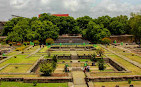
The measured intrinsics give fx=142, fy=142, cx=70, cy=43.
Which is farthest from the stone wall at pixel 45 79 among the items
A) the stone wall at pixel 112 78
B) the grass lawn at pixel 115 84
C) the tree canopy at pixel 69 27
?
the tree canopy at pixel 69 27

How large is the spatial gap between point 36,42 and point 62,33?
61.3 feet

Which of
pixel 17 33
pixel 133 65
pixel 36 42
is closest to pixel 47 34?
pixel 36 42

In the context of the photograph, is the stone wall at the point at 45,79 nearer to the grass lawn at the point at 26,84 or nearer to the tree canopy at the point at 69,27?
the grass lawn at the point at 26,84

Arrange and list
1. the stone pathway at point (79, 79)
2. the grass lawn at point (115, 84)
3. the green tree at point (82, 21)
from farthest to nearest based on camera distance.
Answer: the green tree at point (82, 21)
the stone pathway at point (79, 79)
the grass lawn at point (115, 84)

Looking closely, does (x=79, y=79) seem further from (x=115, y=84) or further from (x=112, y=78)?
(x=115, y=84)

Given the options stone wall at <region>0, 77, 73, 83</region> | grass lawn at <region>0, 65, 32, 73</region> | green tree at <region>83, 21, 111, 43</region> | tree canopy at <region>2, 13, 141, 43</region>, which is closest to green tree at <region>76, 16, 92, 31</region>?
tree canopy at <region>2, 13, 141, 43</region>

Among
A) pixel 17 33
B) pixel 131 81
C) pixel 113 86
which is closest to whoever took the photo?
pixel 113 86

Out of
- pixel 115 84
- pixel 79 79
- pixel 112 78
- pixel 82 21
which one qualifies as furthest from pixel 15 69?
pixel 82 21

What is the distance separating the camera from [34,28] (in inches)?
1511

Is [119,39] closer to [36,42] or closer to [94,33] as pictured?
[94,33]

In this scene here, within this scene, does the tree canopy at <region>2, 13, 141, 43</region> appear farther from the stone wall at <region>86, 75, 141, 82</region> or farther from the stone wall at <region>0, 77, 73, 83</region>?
the stone wall at <region>0, 77, 73, 83</region>

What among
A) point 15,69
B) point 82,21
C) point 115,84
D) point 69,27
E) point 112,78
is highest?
point 82,21

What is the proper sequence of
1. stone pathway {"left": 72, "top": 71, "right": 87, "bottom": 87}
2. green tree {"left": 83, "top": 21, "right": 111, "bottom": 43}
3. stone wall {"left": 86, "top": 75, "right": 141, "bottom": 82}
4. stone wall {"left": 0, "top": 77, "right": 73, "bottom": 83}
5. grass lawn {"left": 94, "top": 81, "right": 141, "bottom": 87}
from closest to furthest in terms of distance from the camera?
grass lawn {"left": 94, "top": 81, "right": 141, "bottom": 87} → stone pathway {"left": 72, "top": 71, "right": 87, "bottom": 87} → stone wall {"left": 0, "top": 77, "right": 73, "bottom": 83} → stone wall {"left": 86, "top": 75, "right": 141, "bottom": 82} → green tree {"left": 83, "top": 21, "right": 111, "bottom": 43}

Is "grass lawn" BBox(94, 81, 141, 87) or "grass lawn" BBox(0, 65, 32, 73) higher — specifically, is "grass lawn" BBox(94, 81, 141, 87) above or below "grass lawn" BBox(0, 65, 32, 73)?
below
